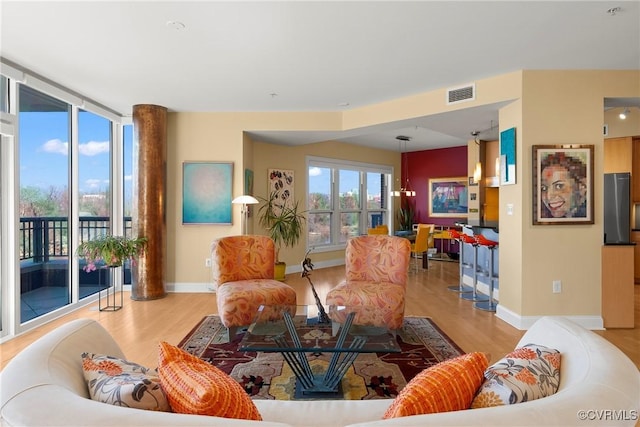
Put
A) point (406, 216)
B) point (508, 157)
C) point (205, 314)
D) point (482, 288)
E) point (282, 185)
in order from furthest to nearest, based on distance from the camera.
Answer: point (406, 216) < point (282, 185) < point (482, 288) < point (205, 314) < point (508, 157)

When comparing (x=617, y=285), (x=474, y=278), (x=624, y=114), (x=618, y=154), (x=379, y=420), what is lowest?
(x=474, y=278)

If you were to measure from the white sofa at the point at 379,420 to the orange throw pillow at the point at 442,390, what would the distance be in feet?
0.38

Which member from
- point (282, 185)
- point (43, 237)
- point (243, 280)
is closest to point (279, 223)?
point (282, 185)

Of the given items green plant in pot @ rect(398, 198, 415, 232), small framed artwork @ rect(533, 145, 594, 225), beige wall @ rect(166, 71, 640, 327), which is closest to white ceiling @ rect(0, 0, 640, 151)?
beige wall @ rect(166, 71, 640, 327)

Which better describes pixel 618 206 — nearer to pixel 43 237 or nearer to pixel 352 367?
pixel 352 367

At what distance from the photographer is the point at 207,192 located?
5.58 meters

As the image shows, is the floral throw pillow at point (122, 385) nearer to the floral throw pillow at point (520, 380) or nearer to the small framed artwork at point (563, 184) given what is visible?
the floral throw pillow at point (520, 380)

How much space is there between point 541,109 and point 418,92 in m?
1.39

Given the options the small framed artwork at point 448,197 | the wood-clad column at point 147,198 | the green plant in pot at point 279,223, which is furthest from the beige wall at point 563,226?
the small framed artwork at point 448,197

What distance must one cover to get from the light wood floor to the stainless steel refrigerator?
0.86m

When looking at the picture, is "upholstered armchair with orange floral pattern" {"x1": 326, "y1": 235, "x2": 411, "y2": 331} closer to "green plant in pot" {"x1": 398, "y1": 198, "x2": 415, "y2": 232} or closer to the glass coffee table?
the glass coffee table

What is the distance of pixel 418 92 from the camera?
15.4 feet

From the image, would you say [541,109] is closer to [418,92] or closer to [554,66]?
[554,66]

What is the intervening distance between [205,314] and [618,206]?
21.0ft
